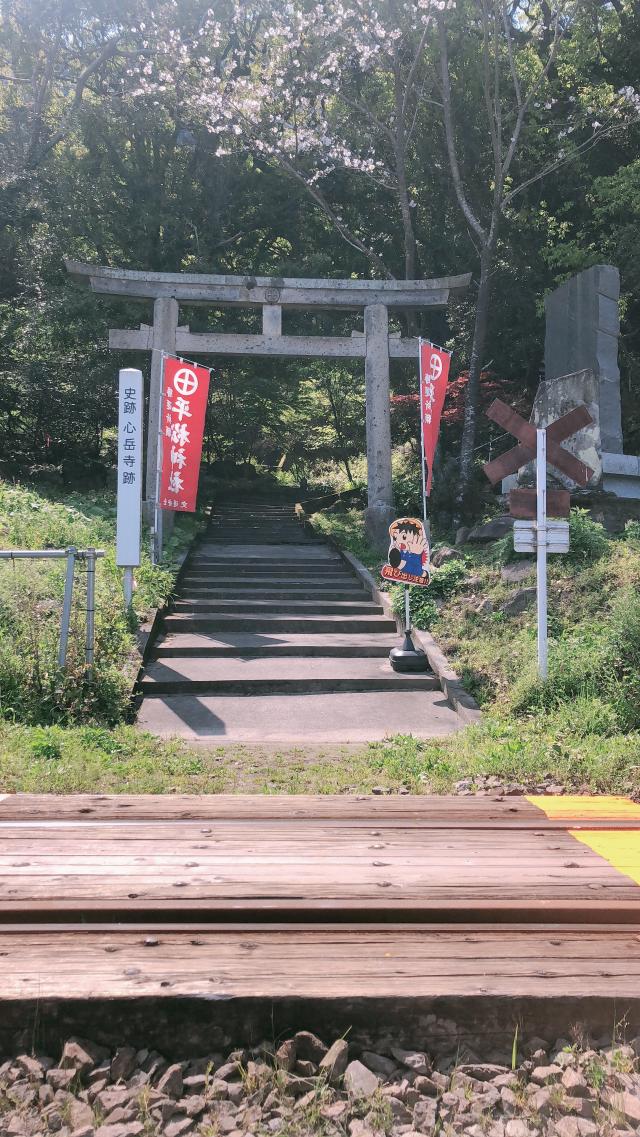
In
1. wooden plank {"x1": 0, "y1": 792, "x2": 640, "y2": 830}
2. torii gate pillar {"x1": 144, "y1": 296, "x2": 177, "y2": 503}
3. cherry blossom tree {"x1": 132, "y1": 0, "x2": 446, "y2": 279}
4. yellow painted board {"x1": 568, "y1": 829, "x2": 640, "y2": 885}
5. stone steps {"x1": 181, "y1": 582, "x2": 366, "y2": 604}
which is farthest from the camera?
cherry blossom tree {"x1": 132, "y1": 0, "x2": 446, "y2": 279}

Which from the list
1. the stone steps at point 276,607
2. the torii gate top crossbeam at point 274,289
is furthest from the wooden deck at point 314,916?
the torii gate top crossbeam at point 274,289

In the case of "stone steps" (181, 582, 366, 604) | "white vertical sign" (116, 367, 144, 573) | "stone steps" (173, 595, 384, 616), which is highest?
"white vertical sign" (116, 367, 144, 573)

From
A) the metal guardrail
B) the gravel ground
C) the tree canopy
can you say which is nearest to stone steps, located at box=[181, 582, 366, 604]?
the metal guardrail

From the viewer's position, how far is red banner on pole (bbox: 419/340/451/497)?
36.6 feet

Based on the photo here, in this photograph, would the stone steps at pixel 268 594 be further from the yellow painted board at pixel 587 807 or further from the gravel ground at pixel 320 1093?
the gravel ground at pixel 320 1093

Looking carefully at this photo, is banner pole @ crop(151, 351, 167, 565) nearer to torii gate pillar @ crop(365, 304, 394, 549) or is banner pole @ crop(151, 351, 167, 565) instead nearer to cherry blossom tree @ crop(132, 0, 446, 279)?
torii gate pillar @ crop(365, 304, 394, 549)

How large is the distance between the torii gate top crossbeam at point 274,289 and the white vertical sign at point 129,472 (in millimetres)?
5175

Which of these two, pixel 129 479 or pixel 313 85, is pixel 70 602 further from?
pixel 313 85

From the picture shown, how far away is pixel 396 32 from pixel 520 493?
35.9 feet

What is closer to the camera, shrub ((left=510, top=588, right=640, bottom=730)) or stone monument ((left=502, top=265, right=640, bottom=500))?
shrub ((left=510, top=588, right=640, bottom=730))

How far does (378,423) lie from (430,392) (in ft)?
6.64

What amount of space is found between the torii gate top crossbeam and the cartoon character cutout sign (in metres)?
6.59

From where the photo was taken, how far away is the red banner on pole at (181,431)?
10961 millimetres

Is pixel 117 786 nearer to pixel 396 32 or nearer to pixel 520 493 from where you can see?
pixel 520 493
